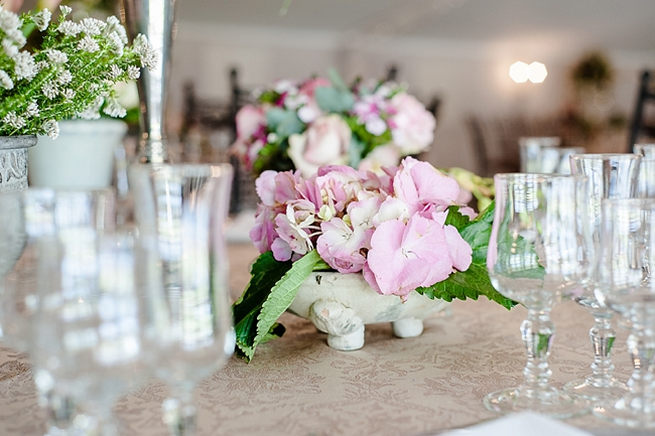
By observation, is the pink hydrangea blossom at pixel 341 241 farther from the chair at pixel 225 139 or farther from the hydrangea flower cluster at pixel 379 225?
the chair at pixel 225 139

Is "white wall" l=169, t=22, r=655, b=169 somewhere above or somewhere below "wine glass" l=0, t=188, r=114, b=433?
above

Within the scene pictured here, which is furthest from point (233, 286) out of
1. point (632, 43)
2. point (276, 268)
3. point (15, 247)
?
point (632, 43)

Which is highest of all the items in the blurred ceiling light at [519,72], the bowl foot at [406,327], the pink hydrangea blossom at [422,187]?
the blurred ceiling light at [519,72]

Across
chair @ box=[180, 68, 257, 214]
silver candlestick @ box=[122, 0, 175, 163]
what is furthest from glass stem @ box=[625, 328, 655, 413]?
chair @ box=[180, 68, 257, 214]

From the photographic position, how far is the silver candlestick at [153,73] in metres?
0.98

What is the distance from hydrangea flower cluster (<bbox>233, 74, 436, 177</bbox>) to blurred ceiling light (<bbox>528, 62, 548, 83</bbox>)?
27.5 feet

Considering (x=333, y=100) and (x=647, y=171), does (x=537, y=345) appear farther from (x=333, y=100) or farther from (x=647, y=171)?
(x=333, y=100)

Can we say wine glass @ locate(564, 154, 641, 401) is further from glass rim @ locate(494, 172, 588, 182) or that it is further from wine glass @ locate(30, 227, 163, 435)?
wine glass @ locate(30, 227, 163, 435)

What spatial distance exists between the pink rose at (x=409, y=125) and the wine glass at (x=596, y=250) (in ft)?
2.51

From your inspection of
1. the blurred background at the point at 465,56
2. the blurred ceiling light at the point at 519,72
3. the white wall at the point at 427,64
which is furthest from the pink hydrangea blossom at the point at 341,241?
the blurred ceiling light at the point at 519,72

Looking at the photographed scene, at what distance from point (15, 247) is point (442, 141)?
937 centimetres

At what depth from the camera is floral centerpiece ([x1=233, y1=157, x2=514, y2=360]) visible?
2.50 ft

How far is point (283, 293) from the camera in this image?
0.78 m

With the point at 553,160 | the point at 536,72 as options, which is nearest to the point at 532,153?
the point at 553,160
